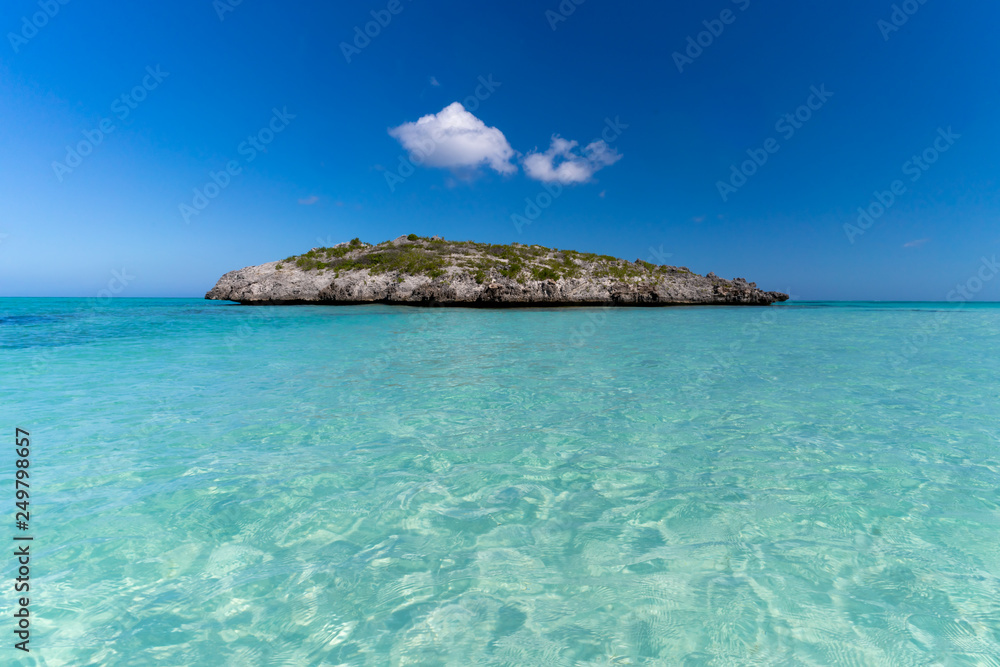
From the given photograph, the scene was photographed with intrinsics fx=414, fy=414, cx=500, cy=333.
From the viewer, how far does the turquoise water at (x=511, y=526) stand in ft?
7.63

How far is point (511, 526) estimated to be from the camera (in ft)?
11.2

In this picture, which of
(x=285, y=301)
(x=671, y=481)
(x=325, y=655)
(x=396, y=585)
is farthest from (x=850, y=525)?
(x=285, y=301)

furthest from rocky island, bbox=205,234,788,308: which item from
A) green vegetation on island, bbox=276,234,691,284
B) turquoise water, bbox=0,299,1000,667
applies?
turquoise water, bbox=0,299,1000,667

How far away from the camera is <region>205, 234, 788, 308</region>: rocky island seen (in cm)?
3928

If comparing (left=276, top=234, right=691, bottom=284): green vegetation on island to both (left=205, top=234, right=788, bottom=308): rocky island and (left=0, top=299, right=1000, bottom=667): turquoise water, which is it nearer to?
(left=205, top=234, right=788, bottom=308): rocky island

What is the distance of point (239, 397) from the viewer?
7344mm

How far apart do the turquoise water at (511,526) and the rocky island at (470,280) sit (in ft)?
105

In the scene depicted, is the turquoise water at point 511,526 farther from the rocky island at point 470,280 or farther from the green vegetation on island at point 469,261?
the green vegetation on island at point 469,261

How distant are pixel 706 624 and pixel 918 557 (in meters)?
1.88

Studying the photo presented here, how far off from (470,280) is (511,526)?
36708 mm

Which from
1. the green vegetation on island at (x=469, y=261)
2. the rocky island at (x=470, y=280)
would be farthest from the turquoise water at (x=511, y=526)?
the green vegetation on island at (x=469, y=261)

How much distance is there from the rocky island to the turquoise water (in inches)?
1256

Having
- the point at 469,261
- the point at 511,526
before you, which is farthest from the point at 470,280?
the point at 511,526

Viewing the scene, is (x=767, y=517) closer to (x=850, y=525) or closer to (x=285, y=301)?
(x=850, y=525)
